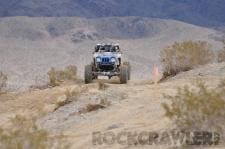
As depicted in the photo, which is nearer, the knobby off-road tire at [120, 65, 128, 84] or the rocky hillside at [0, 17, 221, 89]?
the knobby off-road tire at [120, 65, 128, 84]

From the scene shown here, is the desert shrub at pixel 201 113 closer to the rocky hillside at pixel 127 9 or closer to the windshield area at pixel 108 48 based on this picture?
the windshield area at pixel 108 48

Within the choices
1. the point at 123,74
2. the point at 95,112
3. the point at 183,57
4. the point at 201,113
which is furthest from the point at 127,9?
the point at 201,113

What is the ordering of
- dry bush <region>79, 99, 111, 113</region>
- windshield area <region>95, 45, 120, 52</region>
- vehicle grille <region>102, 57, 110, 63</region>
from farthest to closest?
windshield area <region>95, 45, 120, 52</region>
vehicle grille <region>102, 57, 110, 63</region>
dry bush <region>79, 99, 111, 113</region>

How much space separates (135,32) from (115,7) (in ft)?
96.7

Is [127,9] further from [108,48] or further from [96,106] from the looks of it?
[96,106]

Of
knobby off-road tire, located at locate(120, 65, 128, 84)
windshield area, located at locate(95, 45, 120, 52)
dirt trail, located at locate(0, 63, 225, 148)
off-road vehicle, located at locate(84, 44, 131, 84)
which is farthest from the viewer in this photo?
windshield area, located at locate(95, 45, 120, 52)

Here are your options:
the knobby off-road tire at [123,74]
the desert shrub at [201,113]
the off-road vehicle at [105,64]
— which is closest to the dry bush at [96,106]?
the desert shrub at [201,113]

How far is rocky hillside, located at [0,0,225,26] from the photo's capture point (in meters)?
131

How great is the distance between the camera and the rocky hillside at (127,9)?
131 metres

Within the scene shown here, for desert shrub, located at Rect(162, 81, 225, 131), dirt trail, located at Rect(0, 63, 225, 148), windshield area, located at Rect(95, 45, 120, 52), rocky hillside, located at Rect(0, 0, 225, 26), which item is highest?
rocky hillside, located at Rect(0, 0, 225, 26)

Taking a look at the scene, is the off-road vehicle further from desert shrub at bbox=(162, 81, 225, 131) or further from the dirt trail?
desert shrub at bbox=(162, 81, 225, 131)

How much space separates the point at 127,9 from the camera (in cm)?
14462

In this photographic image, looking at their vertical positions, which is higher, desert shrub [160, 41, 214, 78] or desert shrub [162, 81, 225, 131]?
desert shrub [160, 41, 214, 78]

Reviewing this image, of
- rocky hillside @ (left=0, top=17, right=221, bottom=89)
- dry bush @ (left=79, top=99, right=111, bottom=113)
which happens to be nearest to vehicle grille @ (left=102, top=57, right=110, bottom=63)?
dry bush @ (left=79, top=99, right=111, bottom=113)
